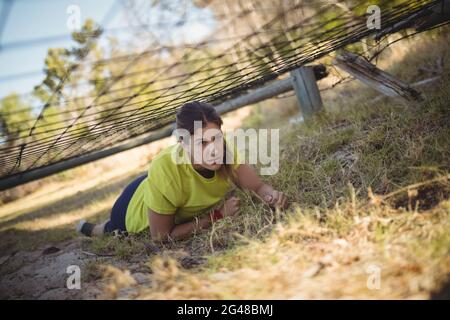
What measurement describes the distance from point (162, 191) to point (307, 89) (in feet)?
7.83

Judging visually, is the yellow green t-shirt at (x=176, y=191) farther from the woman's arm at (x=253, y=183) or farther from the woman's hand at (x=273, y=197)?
the woman's hand at (x=273, y=197)

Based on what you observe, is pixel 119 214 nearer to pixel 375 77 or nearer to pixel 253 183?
pixel 253 183

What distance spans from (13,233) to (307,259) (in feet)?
15.2

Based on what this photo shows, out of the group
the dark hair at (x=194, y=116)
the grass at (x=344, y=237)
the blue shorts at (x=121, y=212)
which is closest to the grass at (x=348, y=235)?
the grass at (x=344, y=237)

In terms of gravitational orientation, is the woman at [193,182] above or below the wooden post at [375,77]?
below

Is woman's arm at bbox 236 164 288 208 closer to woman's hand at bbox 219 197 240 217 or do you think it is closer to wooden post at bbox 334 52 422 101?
woman's hand at bbox 219 197 240 217

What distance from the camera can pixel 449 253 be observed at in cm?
120

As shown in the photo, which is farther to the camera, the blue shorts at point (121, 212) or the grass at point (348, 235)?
the blue shorts at point (121, 212)

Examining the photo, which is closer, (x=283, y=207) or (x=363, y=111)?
(x=283, y=207)

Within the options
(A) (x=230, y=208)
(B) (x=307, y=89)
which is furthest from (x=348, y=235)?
(B) (x=307, y=89)

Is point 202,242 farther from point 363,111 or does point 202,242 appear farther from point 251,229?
point 363,111

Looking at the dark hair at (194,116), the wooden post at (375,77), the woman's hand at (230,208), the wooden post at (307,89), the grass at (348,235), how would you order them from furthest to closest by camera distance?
the wooden post at (307,89) < the wooden post at (375,77) < the woman's hand at (230,208) < the dark hair at (194,116) < the grass at (348,235)

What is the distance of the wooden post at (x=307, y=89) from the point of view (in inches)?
151

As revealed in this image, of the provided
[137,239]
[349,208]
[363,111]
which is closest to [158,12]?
[363,111]
